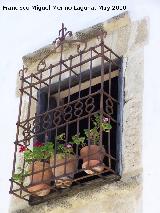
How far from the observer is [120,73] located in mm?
5953

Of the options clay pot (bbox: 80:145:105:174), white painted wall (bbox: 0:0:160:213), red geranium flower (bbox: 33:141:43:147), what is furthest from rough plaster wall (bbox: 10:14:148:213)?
red geranium flower (bbox: 33:141:43:147)

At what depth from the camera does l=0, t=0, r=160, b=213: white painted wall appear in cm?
531

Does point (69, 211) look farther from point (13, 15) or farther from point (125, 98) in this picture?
point (13, 15)

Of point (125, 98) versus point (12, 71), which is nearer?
point (125, 98)

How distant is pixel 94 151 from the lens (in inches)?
213

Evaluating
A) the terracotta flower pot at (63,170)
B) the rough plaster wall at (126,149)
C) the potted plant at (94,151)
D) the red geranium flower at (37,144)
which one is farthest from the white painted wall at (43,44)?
the terracotta flower pot at (63,170)

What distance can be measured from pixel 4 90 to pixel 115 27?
1.19m

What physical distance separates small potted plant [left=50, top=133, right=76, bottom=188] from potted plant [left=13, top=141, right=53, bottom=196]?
0.20ft

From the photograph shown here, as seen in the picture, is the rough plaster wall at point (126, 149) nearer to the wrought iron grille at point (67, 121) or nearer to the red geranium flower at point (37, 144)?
the wrought iron grille at point (67, 121)

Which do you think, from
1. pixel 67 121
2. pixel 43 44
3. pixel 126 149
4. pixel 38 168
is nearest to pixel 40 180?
pixel 38 168

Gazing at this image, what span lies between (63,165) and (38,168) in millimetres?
249

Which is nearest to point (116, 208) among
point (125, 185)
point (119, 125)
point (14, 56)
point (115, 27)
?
point (125, 185)

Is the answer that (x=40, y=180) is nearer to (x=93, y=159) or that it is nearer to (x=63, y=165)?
(x=63, y=165)

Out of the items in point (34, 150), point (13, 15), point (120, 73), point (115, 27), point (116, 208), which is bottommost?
point (116, 208)
